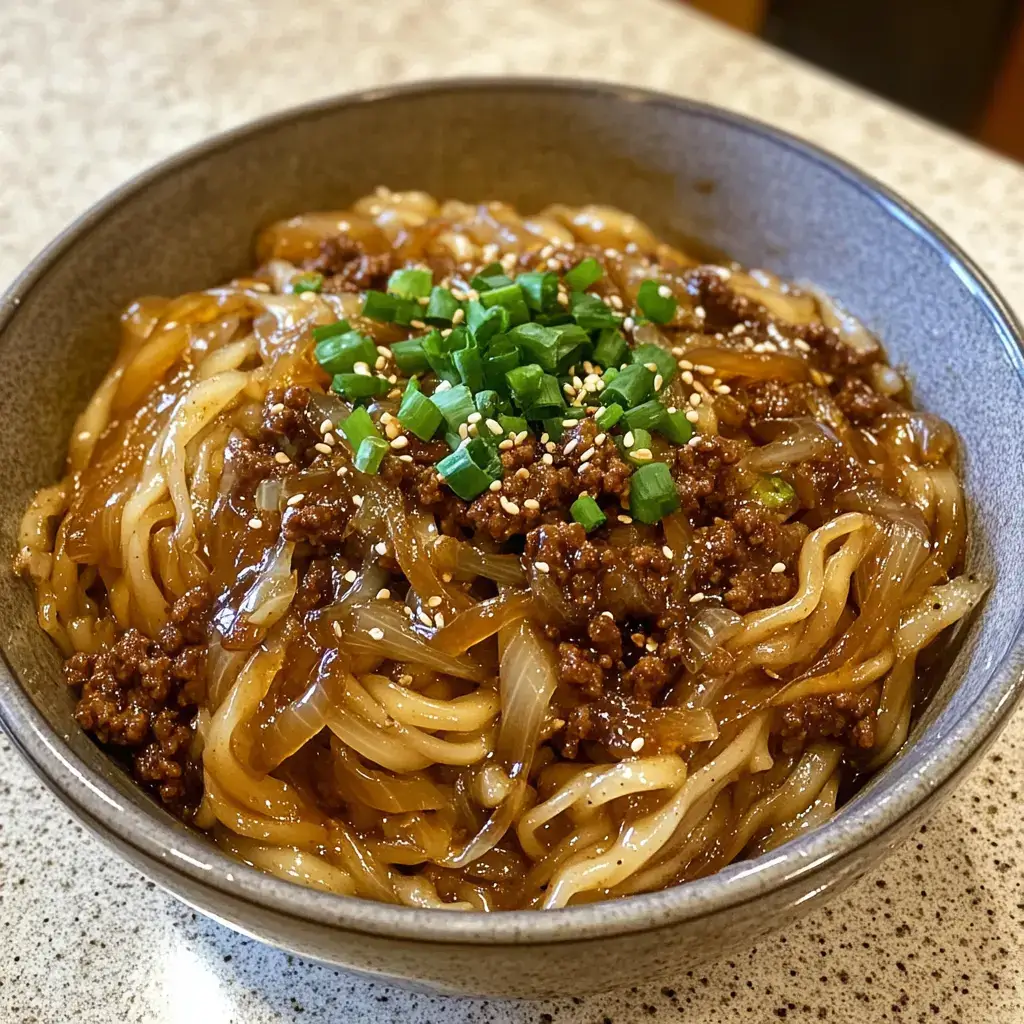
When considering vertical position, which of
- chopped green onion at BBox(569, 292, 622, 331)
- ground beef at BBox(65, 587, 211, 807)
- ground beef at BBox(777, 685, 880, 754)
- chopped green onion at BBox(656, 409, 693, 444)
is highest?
chopped green onion at BBox(569, 292, 622, 331)

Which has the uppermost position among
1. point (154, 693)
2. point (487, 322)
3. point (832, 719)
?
point (487, 322)

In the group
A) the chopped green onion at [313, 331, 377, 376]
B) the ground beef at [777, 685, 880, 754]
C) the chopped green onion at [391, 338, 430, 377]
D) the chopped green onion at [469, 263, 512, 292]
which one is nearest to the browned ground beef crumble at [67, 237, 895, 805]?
the ground beef at [777, 685, 880, 754]

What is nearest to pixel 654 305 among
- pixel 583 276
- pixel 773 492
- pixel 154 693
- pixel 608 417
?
pixel 583 276

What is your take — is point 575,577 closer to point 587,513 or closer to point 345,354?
point 587,513

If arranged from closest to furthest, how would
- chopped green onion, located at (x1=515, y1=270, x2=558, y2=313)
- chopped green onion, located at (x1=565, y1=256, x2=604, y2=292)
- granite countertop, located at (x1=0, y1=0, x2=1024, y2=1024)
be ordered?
granite countertop, located at (x1=0, y1=0, x2=1024, y2=1024) < chopped green onion, located at (x1=515, y1=270, x2=558, y2=313) < chopped green onion, located at (x1=565, y1=256, x2=604, y2=292)

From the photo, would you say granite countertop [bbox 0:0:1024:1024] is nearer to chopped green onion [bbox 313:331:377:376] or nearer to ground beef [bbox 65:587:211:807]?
ground beef [bbox 65:587:211:807]

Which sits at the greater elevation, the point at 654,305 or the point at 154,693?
the point at 654,305

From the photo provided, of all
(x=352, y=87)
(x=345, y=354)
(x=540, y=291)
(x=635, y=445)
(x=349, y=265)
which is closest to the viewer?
(x=635, y=445)

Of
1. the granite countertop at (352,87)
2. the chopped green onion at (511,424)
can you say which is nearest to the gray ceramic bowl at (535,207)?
the granite countertop at (352,87)
